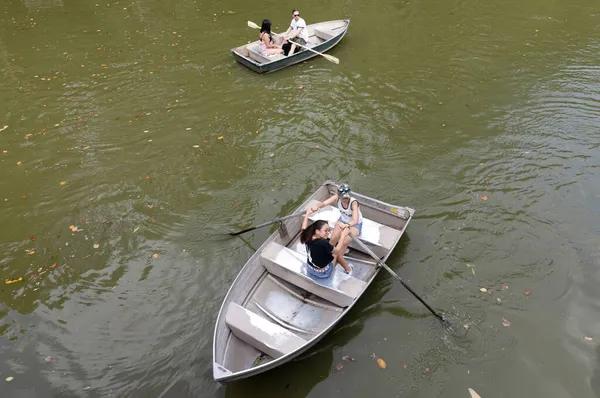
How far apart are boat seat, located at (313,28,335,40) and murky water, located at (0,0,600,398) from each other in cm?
61

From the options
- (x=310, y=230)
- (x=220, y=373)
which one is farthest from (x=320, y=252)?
(x=220, y=373)

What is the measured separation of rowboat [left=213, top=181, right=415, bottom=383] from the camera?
22.2 ft

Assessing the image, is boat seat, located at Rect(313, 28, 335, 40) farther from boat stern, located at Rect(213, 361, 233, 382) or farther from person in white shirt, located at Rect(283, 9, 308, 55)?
boat stern, located at Rect(213, 361, 233, 382)

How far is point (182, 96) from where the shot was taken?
14.8 m

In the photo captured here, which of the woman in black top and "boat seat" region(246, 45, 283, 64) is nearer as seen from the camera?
the woman in black top

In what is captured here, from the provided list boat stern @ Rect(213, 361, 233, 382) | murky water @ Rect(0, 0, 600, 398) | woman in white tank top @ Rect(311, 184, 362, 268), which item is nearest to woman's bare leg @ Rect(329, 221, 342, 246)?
woman in white tank top @ Rect(311, 184, 362, 268)

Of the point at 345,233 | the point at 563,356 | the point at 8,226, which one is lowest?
the point at 563,356

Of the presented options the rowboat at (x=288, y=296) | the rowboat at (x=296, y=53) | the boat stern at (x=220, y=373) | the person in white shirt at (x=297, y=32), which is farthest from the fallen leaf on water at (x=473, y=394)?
the person in white shirt at (x=297, y=32)

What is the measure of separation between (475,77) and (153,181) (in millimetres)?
11879

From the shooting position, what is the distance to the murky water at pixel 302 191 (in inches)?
291

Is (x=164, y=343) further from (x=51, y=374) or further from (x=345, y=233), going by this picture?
(x=345, y=233)

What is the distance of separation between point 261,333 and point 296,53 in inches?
469

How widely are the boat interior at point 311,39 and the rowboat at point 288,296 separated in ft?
27.4

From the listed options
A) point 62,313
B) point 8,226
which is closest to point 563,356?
point 62,313
